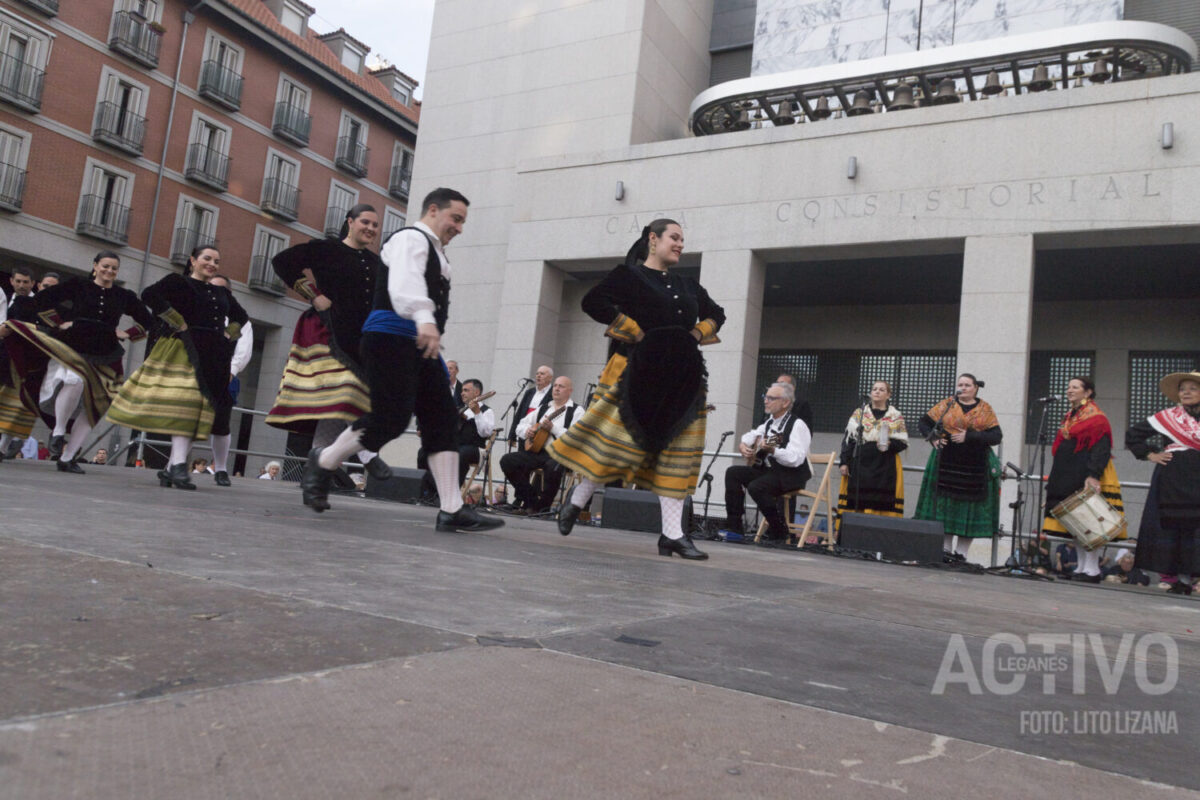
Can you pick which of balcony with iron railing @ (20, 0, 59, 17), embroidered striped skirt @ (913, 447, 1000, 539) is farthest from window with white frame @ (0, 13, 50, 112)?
embroidered striped skirt @ (913, 447, 1000, 539)

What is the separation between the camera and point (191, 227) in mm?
25953

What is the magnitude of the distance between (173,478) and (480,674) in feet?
17.3

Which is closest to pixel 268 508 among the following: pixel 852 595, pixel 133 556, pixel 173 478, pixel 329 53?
pixel 173 478

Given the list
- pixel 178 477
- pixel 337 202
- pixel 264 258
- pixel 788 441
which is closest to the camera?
pixel 178 477

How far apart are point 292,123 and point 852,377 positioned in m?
20.7

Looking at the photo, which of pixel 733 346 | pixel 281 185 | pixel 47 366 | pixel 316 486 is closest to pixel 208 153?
pixel 281 185

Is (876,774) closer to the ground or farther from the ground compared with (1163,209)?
closer to the ground

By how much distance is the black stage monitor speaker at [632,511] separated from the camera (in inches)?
348

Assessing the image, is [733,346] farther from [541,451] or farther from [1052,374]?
[1052,374]

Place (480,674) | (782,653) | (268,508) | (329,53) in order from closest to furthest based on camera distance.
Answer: (480,674), (782,653), (268,508), (329,53)

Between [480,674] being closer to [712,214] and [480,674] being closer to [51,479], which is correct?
[51,479]

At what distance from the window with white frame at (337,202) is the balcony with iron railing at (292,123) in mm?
1845

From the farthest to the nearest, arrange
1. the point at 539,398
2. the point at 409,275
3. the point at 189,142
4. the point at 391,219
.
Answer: the point at 391,219
the point at 189,142
the point at 539,398
the point at 409,275

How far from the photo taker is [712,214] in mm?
13461
